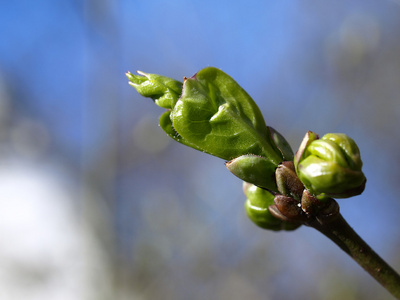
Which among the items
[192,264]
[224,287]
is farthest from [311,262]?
[192,264]

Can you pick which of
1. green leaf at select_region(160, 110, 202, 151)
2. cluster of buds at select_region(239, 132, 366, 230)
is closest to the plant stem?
cluster of buds at select_region(239, 132, 366, 230)

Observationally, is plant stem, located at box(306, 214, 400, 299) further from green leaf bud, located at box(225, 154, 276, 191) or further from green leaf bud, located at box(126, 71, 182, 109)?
green leaf bud, located at box(126, 71, 182, 109)

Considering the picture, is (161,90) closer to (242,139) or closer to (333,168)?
(242,139)

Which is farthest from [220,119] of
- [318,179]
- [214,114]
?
[318,179]

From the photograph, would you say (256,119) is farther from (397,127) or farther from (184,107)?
(397,127)

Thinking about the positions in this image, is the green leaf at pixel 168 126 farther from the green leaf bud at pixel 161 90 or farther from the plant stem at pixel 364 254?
the plant stem at pixel 364 254
